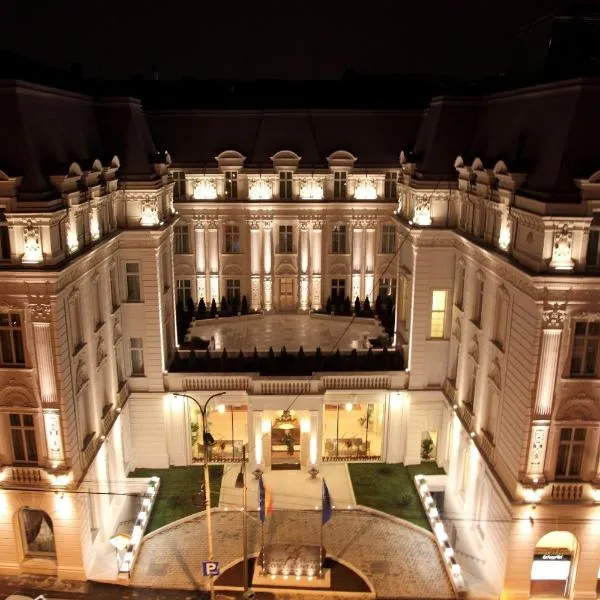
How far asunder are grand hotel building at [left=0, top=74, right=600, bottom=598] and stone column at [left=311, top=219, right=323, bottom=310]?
1.05m

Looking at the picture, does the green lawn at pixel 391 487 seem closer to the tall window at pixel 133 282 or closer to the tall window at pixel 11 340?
the tall window at pixel 133 282

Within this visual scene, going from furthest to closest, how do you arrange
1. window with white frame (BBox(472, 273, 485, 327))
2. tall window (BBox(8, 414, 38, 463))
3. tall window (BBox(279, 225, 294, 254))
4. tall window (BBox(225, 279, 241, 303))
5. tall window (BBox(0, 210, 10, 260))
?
tall window (BBox(225, 279, 241, 303)) < tall window (BBox(279, 225, 294, 254)) < window with white frame (BBox(472, 273, 485, 327)) < tall window (BBox(8, 414, 38, 463)) < tall window (BBox(0, 210, 10, 260))

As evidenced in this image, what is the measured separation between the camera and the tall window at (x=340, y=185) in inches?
Result: 1953

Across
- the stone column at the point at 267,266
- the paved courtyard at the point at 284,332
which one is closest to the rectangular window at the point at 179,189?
the stone column at the point at 267,266

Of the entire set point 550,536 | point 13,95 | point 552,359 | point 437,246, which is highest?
point 13,95

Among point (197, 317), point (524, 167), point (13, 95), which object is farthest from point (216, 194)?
point (524, 167)

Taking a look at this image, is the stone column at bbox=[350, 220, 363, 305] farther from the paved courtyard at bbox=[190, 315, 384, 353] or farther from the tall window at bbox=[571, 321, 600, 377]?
the tall window at bbox=[571, 321, 600, 377]

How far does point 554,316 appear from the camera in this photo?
25.2 m

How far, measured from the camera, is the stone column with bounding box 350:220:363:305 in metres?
50.8

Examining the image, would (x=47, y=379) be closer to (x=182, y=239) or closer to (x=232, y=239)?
(x=182, y=239)

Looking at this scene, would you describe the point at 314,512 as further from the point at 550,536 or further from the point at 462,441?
the point at 550,536

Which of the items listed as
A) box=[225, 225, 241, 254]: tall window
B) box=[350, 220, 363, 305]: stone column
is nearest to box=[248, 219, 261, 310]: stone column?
box=[225, 225, 241, 254]: tall window

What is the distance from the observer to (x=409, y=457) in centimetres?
3959

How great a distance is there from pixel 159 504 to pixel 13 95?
22.2m
